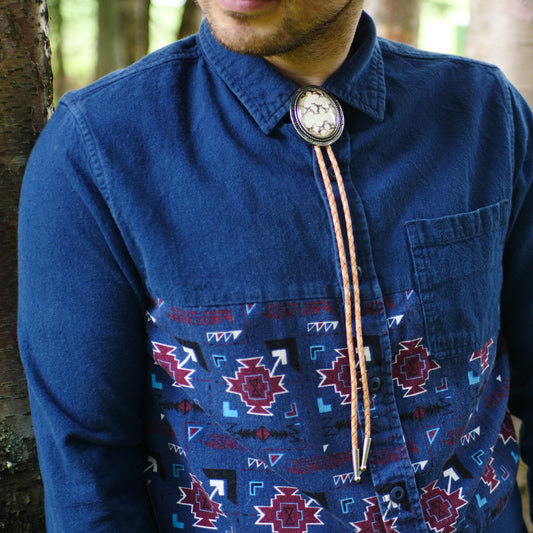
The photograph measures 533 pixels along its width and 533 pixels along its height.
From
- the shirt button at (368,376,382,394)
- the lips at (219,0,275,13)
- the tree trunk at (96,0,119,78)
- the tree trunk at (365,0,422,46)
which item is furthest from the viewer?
the tree trunk at (96,0,119,78)

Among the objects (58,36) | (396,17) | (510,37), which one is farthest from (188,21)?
(58,36)

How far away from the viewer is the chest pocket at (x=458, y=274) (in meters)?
1.35

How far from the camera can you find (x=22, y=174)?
1411 millimetres

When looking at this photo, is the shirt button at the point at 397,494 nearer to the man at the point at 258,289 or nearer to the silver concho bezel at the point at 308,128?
the man at the point at 258,289

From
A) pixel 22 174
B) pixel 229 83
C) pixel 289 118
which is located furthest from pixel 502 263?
pixel 22 174

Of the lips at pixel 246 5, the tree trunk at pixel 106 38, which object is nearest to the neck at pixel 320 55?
the lips at pixel 246 5

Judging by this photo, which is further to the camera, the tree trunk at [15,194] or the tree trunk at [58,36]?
the tree trunk at [58,36]

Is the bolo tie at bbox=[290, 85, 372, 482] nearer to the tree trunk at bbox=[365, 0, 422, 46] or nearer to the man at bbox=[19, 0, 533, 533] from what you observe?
the man at bbox=[19, 0, 533, 533]

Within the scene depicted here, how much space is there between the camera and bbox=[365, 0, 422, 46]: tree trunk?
10.6 ft

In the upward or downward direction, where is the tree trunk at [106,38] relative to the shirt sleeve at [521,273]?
upward

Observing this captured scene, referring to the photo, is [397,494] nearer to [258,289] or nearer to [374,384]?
[374,384]

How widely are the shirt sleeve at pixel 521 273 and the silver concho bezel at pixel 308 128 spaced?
0.45m

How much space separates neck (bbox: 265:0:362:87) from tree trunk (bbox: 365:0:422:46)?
1.90m

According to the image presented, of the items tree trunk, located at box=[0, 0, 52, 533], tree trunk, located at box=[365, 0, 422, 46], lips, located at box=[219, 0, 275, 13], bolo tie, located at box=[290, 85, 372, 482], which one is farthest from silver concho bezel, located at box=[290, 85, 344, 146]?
tree trunk, located at box=[365, 0, 422, 46]
